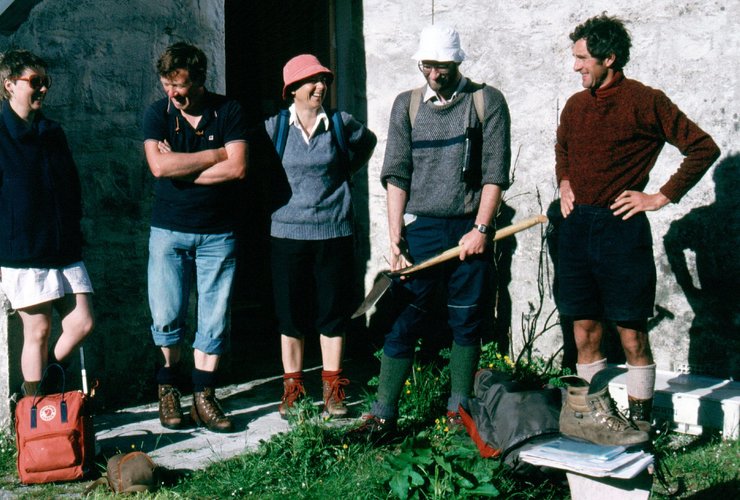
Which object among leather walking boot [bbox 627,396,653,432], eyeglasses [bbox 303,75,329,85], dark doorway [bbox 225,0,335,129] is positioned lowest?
leather walking boot [bbox 627,396,653,432]

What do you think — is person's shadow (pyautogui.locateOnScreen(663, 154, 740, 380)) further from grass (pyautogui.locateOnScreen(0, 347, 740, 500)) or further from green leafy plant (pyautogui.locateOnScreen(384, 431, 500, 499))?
green leafy plant (pyautogui.locateOnScreen(384, 431, 500, 499))

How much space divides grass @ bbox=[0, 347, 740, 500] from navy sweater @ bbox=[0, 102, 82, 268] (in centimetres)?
113

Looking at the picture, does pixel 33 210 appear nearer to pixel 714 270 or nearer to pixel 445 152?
pixel 445 152

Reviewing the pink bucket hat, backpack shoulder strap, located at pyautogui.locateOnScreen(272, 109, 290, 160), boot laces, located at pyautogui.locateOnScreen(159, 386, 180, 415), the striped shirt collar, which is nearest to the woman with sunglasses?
boot laces, located at pyautogui.locateOnScreen(159, 386, 180, 415)

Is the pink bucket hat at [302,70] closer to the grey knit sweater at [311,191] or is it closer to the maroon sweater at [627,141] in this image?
the grey knit sweater at [311,191]

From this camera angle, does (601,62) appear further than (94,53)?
No

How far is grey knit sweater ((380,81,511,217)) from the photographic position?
14.6 ft

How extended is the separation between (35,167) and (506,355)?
3.34 meters

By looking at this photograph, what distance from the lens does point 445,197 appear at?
4.49m

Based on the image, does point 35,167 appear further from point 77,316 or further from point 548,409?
point 548,409

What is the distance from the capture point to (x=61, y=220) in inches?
175

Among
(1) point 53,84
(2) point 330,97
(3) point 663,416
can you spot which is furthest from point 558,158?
(1) point 53,84

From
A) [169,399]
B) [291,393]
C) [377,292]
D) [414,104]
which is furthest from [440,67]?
[169,399]

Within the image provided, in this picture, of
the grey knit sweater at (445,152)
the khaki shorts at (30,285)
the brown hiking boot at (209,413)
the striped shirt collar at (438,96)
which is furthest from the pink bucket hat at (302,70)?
the brown hiking boot at (209,413)
